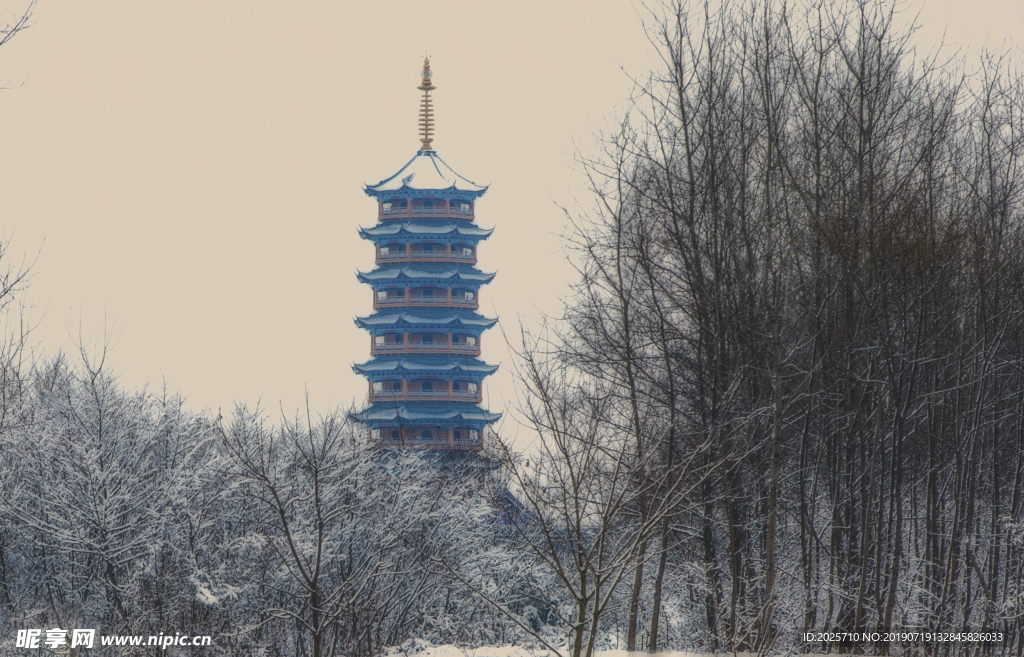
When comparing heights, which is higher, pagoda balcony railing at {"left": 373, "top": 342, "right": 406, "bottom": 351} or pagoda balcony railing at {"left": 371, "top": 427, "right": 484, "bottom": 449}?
pagoda balcony railing at {"left": 373, "top": 342, "right": 406, "bottom": 351}

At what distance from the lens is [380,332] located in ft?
140

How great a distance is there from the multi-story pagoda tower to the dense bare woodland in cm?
2483

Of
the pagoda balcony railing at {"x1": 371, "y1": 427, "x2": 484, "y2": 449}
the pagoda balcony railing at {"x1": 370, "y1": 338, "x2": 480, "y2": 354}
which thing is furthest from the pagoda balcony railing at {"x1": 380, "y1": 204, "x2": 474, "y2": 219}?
the pagoda balcony railing at {"x1": 371, "y1": 427, "x2": 484, "y2": 449}

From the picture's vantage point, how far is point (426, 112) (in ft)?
151

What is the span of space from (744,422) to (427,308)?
1335 inches

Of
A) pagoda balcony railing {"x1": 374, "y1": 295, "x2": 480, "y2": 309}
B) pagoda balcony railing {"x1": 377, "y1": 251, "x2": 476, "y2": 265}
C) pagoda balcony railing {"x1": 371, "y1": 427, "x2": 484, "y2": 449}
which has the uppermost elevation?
pagoda balcony railing {"x1": 377, "y1": 251, "x2": 476, "y2": 265}

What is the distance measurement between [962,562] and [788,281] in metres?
5.17

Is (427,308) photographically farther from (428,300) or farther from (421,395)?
(421,395)

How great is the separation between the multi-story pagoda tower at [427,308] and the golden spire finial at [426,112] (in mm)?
2502

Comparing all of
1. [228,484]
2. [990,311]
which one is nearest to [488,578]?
[228,484]

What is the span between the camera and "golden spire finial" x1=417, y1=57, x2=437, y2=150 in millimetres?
45875

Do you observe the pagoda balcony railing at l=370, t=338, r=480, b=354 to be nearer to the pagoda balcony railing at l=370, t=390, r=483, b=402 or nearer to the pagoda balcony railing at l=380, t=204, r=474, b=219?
the pagoda balcony railing at l=370, t=390, r=483, b=402

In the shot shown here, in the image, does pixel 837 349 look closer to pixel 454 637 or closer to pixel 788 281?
pixel 788 281

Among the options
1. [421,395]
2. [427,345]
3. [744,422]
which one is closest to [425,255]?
[427,345]
